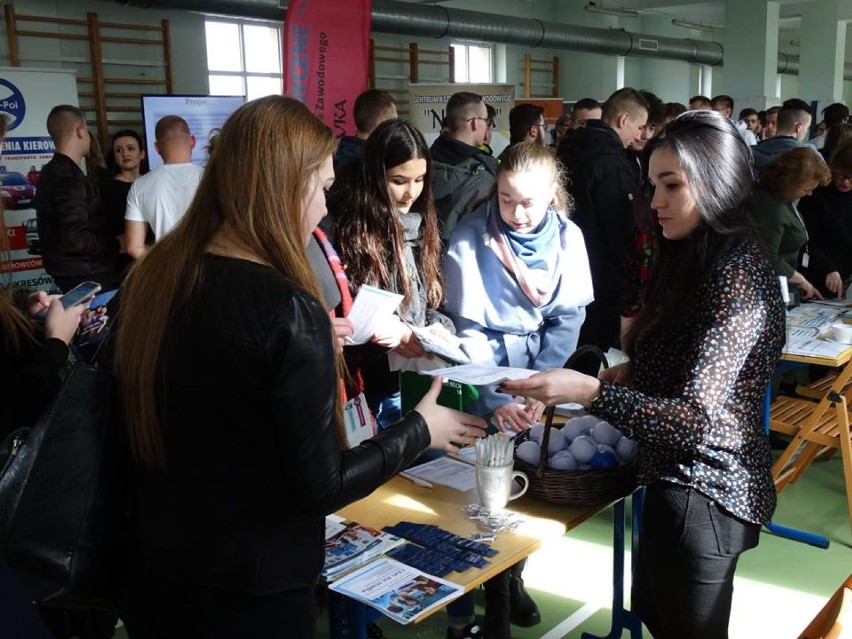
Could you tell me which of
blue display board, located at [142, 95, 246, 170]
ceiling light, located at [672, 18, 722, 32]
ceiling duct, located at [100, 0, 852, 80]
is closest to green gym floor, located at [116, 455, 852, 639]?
blue display board, located at [142, 95, 246, 170]

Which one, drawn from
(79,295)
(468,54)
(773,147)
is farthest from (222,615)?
(468,54)

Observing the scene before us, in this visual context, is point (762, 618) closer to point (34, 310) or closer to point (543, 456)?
point (543, 456)

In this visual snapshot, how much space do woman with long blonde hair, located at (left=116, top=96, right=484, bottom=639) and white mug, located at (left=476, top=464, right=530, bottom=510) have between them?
595mm

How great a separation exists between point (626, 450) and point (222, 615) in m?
1.04

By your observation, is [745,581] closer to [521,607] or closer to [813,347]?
[521,607]

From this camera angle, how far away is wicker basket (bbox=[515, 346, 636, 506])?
187cm

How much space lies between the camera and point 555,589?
2.94m

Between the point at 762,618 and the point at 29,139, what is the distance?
6465mm

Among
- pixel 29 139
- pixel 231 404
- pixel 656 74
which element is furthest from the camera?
pixel 656 74

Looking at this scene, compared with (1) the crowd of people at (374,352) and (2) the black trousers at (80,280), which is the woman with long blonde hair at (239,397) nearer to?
(1) the crowd of people at (374,352)

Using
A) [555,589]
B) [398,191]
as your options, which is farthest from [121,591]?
Answer: [555,589]

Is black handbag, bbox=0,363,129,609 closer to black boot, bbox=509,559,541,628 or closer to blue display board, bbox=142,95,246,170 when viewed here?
black boot, bbox=509,559,541,628

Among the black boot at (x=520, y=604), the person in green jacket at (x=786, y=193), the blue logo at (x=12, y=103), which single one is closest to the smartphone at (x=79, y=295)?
the black boot at (x=520, y=604)

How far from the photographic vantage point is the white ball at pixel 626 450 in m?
1.93
